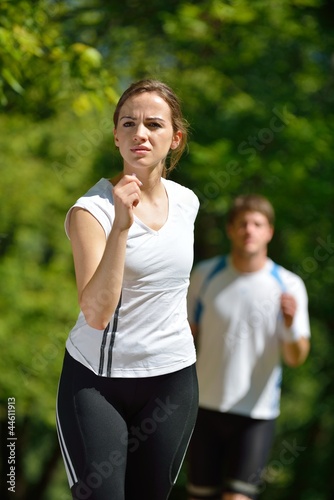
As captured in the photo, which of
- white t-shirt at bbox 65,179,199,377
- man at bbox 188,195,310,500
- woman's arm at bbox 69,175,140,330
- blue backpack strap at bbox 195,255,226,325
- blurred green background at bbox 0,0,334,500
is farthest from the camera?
blurred green background at bbox 0,0,334,500

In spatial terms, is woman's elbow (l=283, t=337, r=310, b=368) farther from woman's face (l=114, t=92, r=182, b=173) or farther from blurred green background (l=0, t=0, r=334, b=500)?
woman's face (l=114, t=92, r=182, b=173)

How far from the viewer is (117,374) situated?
7.63 ft

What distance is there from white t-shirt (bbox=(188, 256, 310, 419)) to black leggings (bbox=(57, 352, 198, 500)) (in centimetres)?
205

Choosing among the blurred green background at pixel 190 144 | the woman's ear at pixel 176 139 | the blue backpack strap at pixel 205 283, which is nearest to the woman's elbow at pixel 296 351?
the blue backpack strap at pixel 205 283

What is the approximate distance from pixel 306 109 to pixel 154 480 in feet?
23.2

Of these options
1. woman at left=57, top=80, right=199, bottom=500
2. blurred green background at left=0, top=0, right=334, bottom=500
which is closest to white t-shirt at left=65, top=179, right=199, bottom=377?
woman at left=57, top=80, right=199, bottom=500

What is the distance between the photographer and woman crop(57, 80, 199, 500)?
2.29 m

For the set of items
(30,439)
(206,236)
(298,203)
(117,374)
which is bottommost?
(30,439)

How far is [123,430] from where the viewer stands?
236 cm

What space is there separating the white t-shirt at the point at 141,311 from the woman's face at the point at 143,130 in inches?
4.3

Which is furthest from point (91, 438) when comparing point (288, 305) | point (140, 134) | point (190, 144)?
point (190, 144)

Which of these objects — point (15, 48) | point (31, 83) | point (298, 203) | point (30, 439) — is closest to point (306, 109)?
point (298, 203)

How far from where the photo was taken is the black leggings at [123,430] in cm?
232

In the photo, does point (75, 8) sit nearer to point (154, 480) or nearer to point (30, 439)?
point (154, 480)
